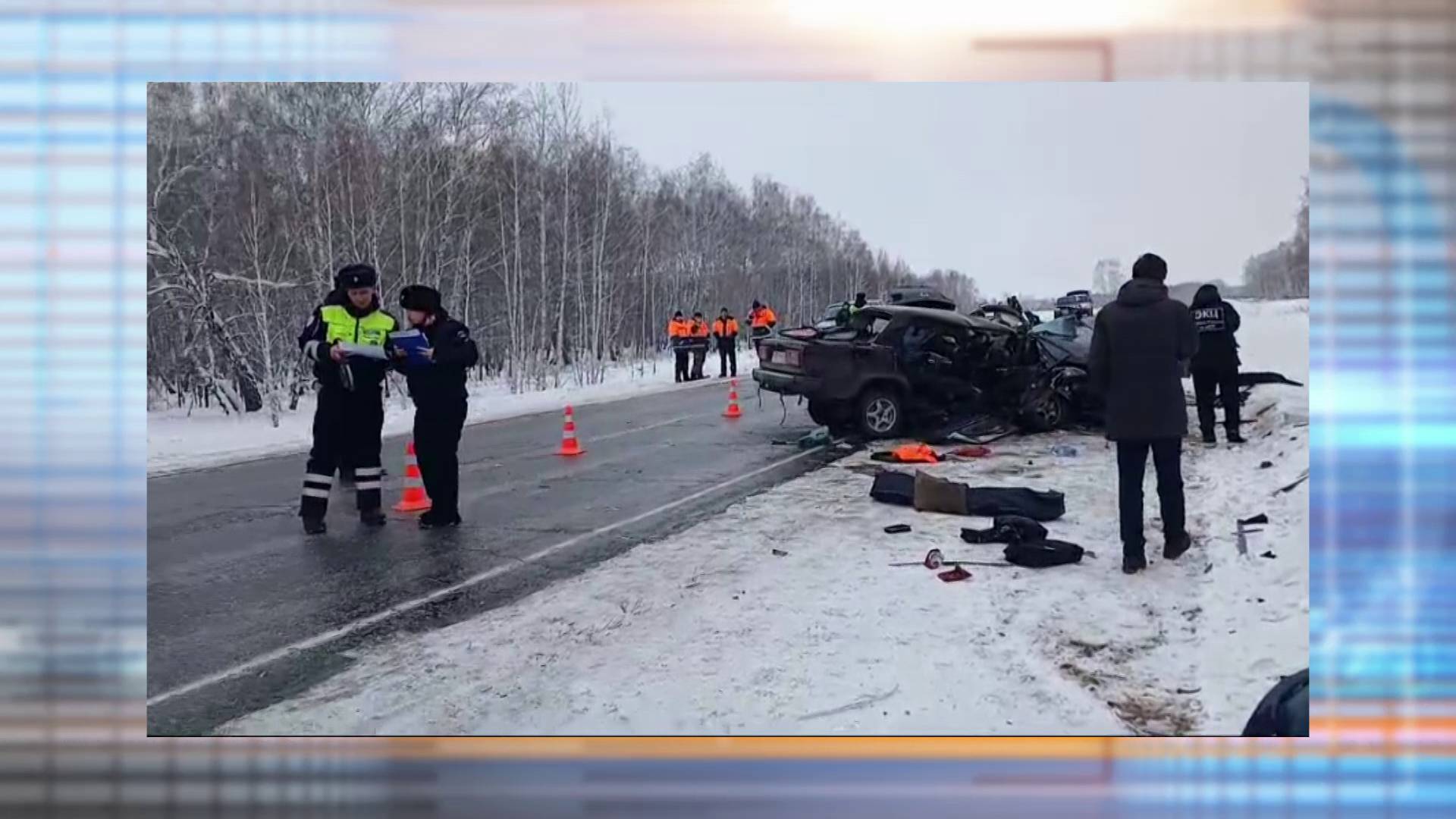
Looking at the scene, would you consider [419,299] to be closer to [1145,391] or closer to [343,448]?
[343,448]

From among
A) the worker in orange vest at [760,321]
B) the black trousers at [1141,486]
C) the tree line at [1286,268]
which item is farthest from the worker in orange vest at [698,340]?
the tree line at [1286,268]

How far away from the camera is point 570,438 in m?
3.82

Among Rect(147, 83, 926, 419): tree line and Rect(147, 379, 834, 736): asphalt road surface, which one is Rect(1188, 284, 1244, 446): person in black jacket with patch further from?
Rect(147, 379, 834, 736): asphalt road surface

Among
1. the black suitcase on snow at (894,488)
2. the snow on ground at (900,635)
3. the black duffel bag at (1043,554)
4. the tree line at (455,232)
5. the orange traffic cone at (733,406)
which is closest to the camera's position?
the snow on ground at (900,635)

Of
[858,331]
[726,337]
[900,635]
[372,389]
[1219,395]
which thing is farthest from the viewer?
[858,331]

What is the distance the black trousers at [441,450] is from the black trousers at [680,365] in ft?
2.84

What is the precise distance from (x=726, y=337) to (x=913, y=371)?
0.84 metres

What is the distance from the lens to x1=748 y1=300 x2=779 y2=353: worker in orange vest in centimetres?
405

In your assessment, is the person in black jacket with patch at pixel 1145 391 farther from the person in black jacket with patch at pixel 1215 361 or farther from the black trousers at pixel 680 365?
the black trousers at pixel 680 365

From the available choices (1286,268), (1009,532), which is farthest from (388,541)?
(1286,268)

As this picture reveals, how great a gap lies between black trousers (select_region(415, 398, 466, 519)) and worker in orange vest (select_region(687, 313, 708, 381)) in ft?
3.17

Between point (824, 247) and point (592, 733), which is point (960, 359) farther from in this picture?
point (592, 733)

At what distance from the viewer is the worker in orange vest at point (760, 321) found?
4051 mm

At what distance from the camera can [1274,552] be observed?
339 cm
